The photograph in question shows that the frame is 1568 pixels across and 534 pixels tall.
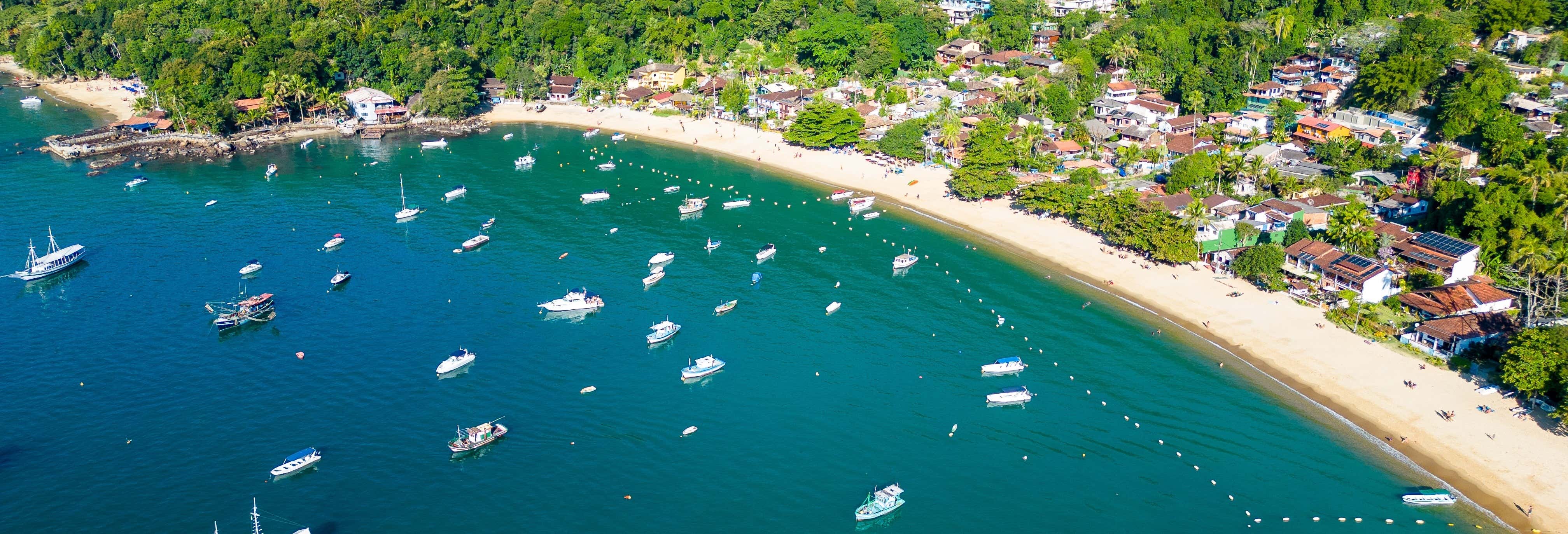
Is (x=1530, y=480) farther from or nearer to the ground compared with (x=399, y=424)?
nearer to the ground

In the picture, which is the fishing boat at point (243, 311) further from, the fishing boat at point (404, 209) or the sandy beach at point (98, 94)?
the sandy beach at point (98, 94)

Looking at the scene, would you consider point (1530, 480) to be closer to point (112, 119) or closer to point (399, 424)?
point (399, 424)

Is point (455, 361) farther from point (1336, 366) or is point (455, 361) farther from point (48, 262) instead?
point (1336, 366)

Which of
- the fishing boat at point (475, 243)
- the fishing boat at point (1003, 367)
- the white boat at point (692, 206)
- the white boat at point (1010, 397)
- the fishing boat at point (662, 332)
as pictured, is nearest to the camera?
the white boat at point (1010, 397)

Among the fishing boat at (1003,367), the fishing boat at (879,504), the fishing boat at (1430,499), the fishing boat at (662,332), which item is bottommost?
the fishing boat at (1430,499)

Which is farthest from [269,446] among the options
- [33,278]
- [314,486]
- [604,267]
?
[33,278]

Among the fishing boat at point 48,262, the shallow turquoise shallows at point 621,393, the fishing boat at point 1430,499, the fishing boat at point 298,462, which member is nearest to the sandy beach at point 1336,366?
the fishing boat at point 1430,499
